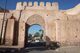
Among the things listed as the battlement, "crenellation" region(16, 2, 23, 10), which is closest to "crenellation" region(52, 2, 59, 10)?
the battlement

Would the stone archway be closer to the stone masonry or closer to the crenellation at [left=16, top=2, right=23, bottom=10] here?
the stone masonry

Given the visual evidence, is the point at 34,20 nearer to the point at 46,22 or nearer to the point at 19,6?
the point at 46,22

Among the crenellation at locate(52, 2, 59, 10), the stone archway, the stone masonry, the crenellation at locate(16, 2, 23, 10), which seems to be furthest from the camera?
the crenellation at locate(16, 2, 23, 10)

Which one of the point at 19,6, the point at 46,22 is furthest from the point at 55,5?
the point at 19,6

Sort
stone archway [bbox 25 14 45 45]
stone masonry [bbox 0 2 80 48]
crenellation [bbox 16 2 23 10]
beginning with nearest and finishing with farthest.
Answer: stone masonry [bbox 0 2 80 48]
stone archway [bbox 25 14 45 45]
crenellation [bbox 16 2 23 10]

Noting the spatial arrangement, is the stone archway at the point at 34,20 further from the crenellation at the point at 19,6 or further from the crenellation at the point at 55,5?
the crenellation at the point at 55,5

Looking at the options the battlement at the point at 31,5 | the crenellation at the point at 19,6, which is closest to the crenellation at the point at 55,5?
the battlement at the point at 31,5

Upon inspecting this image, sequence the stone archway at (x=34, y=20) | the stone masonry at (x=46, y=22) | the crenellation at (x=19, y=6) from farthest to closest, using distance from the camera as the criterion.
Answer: the crenellation at (x=19, y=6) < the stone archway at (x=34, y=20) < the stone masonry at (x=46, y=22)

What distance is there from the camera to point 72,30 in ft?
70.7

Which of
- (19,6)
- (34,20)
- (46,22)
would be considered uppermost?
(19,6)

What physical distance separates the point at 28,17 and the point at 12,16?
6.77 ft

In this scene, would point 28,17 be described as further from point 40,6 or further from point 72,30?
point 72,30

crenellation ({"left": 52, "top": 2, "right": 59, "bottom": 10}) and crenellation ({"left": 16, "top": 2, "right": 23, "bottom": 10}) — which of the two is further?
crenellation ({"left": 16, "top": 2, "right": 23, "bottom": 10})

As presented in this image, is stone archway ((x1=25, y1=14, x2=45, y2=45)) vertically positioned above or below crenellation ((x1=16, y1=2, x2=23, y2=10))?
below
